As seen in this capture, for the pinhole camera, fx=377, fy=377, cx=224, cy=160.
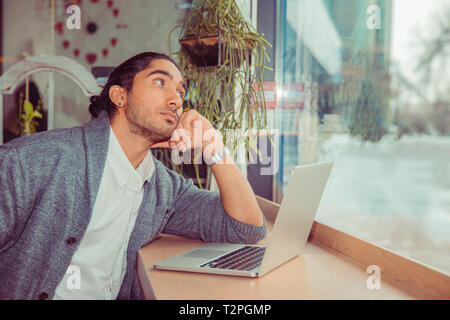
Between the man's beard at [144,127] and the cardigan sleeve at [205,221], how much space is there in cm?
20

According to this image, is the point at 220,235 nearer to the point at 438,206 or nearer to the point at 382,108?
the point at 382,108

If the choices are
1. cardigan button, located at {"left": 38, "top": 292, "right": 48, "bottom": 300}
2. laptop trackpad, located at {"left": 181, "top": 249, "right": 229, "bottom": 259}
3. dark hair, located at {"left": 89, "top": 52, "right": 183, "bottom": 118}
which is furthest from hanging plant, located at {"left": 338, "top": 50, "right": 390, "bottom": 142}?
cardigan button, located at {"left": 38, "top": 292, "right": 48, "bottom": 300}

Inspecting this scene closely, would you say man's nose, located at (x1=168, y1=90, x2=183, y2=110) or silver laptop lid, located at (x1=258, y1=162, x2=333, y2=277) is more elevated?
man's nose, located at (x1=168, y1=90, x2=183, y2=110)

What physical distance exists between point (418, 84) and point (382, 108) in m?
0.19

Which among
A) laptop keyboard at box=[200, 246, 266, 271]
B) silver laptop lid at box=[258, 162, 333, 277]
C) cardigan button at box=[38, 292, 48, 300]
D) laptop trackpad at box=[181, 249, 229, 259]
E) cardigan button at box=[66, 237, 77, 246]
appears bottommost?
cardigan button at box=[38, 292, 48, 300]

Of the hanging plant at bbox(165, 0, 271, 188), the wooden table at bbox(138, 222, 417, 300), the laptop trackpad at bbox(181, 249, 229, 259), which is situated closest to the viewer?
the wooden table at bbox(138, 222, 417, 300)

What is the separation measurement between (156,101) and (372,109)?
3.22ft

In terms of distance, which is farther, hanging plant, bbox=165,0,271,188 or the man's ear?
hanging plant, bbox=165,0,271,188

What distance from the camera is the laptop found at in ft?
2.89

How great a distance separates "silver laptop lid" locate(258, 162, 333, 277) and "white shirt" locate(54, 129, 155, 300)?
0.50 metres

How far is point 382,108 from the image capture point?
5.45 feet

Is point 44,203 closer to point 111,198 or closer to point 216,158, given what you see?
point 111,198

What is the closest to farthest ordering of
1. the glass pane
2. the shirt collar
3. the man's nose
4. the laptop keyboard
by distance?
1. the laptop keyboard
2. the shirt collar
3. the man's nose
4. the glass pane
